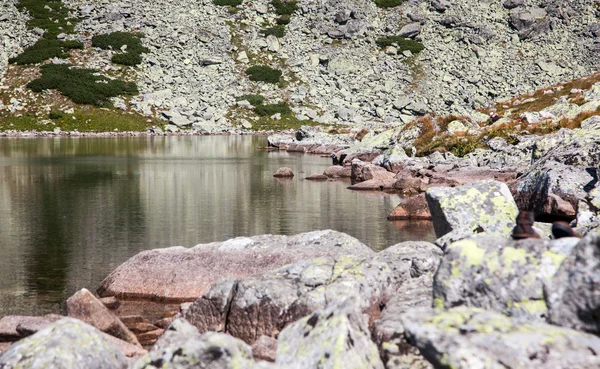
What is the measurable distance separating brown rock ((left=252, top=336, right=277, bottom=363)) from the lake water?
24.3 feet

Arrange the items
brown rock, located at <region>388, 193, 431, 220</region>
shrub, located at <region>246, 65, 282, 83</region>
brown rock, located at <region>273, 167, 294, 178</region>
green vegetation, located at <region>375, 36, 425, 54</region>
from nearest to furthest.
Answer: brown rock, located at <region>388, 193, 431, 220</region>, brown rock, located at <region>273, 167, 294, 178</region>, shrub, located at <region>246, 65, 282, 83</region>, green vegetation, located at <region>375, 36, 425, 54</region>

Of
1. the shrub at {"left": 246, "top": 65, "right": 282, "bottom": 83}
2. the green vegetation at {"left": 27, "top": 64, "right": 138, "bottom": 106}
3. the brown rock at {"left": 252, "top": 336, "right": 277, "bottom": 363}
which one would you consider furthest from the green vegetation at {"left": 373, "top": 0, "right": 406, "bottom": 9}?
the brown rock at {"left": 252, "top": 336, "right": 277, "bottom": 363}

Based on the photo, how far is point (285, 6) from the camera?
451 ft

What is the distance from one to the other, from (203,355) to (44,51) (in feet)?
388

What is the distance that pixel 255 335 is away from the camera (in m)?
10.0

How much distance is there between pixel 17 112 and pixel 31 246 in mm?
86375

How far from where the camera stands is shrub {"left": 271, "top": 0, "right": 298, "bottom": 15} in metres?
137

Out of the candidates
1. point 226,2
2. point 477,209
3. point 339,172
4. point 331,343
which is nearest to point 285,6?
point 226,2

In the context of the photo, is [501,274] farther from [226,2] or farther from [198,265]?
[226,2]

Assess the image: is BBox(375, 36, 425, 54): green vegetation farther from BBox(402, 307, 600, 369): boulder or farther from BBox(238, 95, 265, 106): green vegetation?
BBox(402, 307, 600, 369): boulder

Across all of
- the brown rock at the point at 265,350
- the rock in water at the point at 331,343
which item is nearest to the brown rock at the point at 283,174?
the brown rock at the point at 265,350

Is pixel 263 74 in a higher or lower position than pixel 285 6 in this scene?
lower

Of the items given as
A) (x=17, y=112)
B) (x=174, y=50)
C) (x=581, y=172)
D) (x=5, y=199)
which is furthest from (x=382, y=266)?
(x=174, y=50)

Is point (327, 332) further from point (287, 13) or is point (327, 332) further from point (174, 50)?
point (287, 13)
